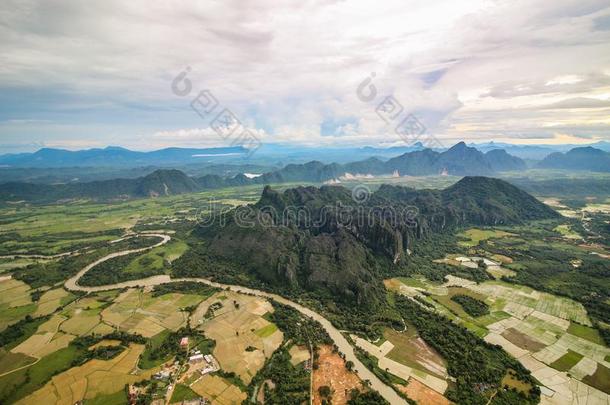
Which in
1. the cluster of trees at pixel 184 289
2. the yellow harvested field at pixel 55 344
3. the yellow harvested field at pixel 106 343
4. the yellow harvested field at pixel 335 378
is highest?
the cluster of trees at pixel 184 289

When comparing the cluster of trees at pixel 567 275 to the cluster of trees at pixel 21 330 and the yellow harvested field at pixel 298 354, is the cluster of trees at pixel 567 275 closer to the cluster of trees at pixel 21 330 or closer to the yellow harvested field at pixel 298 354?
the yellow harvested field at pixel 298 354

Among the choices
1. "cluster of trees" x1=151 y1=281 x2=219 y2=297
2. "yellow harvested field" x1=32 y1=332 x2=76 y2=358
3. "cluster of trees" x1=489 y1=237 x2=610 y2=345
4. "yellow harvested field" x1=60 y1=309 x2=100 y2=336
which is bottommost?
"cluster of trees" x1=489 y1=237 x2=610 y2=345

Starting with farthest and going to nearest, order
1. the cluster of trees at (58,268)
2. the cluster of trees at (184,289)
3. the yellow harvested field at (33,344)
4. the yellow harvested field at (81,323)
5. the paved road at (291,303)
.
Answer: the cluster of trees at (58,268)
the cluster of trees at (184,289)
the yellow harvested field at (81,323)
the yellow harvested field at (33,344)
the paved road at (291,303)

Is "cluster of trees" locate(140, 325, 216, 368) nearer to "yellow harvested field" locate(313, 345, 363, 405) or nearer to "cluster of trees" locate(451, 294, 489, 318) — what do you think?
"yellow harvested field" locate(313, 345, 363, 405)

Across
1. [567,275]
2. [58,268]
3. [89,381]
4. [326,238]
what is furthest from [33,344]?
[567,275]

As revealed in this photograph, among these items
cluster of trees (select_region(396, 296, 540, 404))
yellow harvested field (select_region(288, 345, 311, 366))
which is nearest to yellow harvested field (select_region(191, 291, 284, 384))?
yellow harvested field (select_region(288, 345, 311, 366))

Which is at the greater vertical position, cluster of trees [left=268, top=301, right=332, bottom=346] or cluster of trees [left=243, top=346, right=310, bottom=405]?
cluster of trees [left=268, top=301, right=332, bottom=346]

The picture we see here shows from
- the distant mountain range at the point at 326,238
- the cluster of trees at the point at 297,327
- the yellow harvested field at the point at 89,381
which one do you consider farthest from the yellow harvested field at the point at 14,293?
the cluster of trees at the point at 297,327

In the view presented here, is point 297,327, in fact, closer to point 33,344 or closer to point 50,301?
point 33,344
